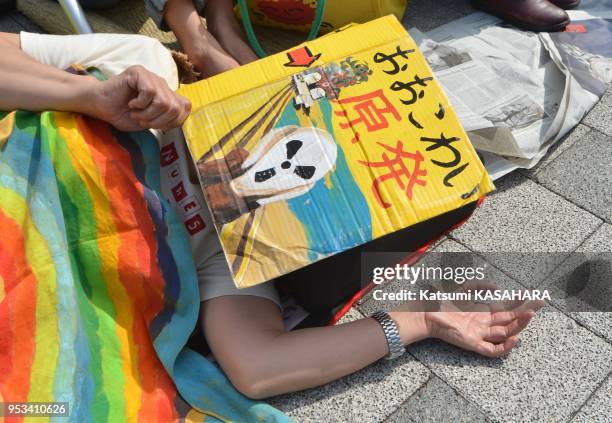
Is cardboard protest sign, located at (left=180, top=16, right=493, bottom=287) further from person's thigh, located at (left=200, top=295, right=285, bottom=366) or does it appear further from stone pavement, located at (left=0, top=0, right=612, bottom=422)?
stone pavement, located at (left=0, top=0, right=612, bottom=422)

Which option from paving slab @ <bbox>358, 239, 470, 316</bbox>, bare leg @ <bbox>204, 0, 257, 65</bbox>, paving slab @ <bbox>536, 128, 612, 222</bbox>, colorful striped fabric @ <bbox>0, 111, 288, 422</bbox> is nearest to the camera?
colorful striped fabric @ <bbox>0, 111, 288, 422</bbox>

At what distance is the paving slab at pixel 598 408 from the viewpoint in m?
1.12

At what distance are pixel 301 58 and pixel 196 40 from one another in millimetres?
515

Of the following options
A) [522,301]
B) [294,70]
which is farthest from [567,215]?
[294,70]

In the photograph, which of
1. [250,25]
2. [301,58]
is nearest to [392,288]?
[301,58]

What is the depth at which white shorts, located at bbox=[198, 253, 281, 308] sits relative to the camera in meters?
1.19

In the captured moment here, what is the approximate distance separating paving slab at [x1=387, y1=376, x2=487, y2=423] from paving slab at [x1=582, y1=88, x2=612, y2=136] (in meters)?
1.05

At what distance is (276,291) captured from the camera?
1.26m

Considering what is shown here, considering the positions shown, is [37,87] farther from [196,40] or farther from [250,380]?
[250,380]

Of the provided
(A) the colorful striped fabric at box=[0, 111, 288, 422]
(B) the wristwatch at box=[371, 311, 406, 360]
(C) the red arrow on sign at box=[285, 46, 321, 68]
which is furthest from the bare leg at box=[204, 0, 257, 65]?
(B) the wristwatch at box=[371, 311, 406, 360]

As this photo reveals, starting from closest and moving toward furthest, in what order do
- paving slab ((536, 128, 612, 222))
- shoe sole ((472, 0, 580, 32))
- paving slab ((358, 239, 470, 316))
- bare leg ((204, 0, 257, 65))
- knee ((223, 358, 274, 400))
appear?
knee ((223, 358, 274, 400))
paving slab ((358, 239, 470, 316))
paving slab ((536, 128, 612, 222))
bare leg ((204, 0, 257, 65))
shoe sole ((472, 0, 580, 32))

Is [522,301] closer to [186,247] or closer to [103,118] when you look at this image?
[186,247]

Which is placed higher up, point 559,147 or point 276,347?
point 276,347

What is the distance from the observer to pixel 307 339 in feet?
3.78
